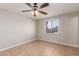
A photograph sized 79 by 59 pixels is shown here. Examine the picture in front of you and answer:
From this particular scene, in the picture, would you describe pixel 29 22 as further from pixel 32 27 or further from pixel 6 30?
pixel 6 30

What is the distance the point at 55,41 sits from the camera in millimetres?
4074

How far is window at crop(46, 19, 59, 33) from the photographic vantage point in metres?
3.94

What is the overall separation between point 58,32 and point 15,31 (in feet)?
6.82

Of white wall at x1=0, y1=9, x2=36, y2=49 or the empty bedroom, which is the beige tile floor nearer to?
the empty bedroom

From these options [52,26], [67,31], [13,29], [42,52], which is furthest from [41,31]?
[42,52]

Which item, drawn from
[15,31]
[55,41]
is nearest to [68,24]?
[55,41]

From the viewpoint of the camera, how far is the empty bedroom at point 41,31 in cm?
263

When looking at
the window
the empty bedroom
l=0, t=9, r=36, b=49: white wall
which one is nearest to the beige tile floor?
the empty bedroom

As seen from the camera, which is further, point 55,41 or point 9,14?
point 55,41

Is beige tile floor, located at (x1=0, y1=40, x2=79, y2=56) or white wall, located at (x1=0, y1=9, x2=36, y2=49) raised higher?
white wall, located at (x1=0, y1=9, x2=36, y2=49)

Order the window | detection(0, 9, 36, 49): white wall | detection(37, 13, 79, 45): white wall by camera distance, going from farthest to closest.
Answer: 1. the window
2. detection(37, 13, 79, 45): white wall
3. detection(0, 9, 36, 49): white wall

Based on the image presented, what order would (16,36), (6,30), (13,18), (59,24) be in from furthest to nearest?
1. (59,24)
2. (16,36)
3. (13,18)
4. (6,30)

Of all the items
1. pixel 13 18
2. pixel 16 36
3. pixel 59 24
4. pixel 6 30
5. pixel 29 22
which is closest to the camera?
pixel 6 30

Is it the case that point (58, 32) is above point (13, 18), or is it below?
below
